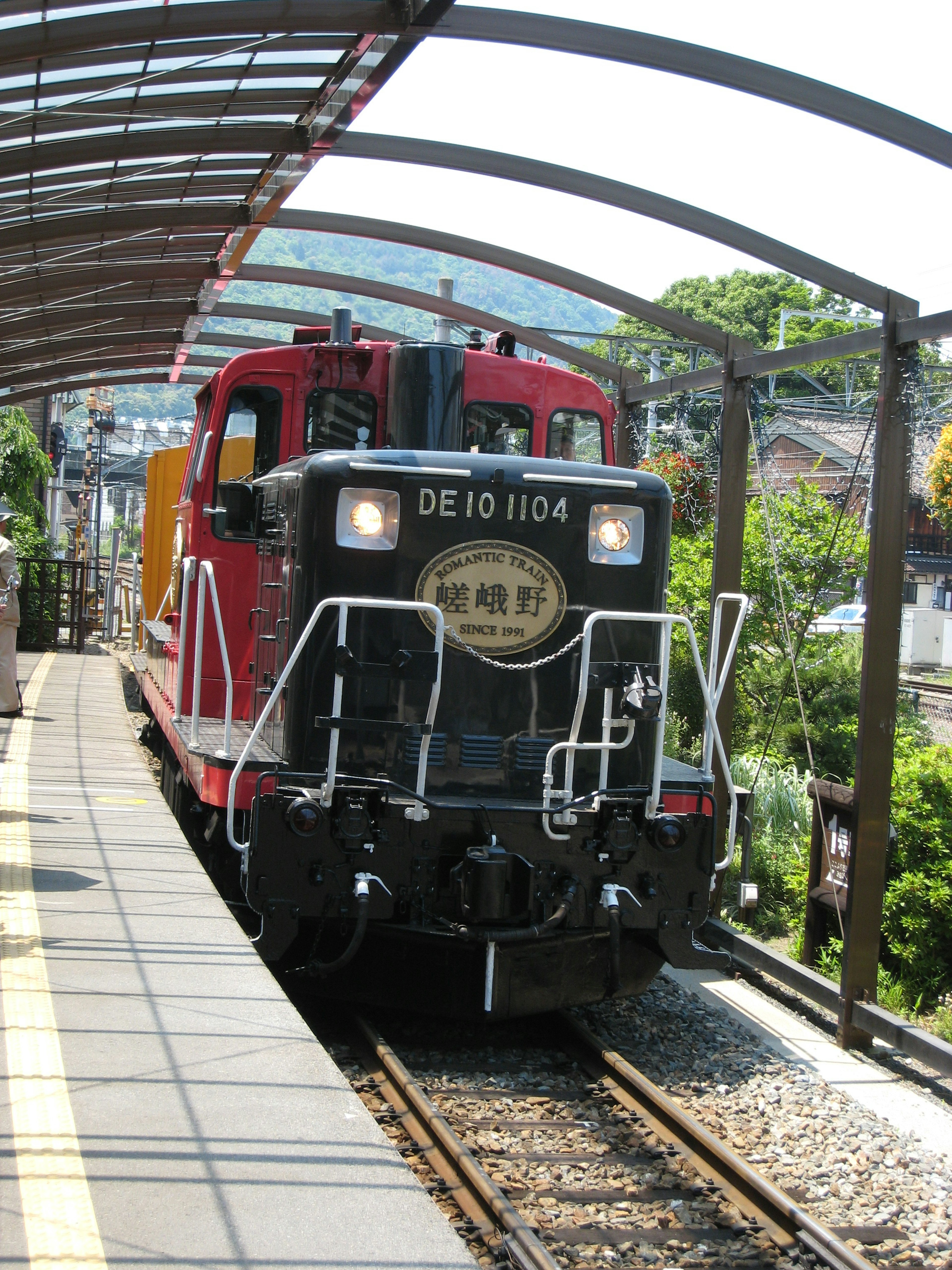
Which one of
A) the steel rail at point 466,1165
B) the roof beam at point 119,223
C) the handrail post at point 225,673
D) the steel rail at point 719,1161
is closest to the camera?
the steel rail at point 466,1165

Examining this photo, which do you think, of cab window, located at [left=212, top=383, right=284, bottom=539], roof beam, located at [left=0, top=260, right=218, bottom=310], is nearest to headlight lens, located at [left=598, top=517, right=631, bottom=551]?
cab window, located at [left=212, top=383, right=284, bottom=539]

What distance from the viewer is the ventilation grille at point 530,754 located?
601 centimetres

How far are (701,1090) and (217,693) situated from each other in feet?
12.1

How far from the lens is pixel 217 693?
A: 7547mm

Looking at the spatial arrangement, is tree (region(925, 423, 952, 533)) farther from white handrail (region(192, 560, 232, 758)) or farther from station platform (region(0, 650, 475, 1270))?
station platform (region(0, 650, 475, 1270))

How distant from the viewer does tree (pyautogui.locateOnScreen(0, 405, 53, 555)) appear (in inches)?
826

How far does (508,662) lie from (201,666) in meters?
1.66

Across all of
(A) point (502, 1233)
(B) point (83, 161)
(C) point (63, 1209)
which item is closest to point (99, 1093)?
(C) point (63, 1209)

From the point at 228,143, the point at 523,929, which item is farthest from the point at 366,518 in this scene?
the point at 228,143

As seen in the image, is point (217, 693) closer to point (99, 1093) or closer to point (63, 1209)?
point (99, 1093)

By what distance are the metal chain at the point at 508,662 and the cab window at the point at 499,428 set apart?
155cm

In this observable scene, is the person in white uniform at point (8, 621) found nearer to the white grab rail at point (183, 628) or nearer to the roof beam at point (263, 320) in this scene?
the roof beam at point (263, 320)

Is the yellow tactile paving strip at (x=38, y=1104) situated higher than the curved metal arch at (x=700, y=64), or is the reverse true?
the curved metal arch at (x=700, y=64)

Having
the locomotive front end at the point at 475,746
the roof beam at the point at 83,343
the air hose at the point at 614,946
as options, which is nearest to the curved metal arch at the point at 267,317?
the roof beam at the point at 83,343
